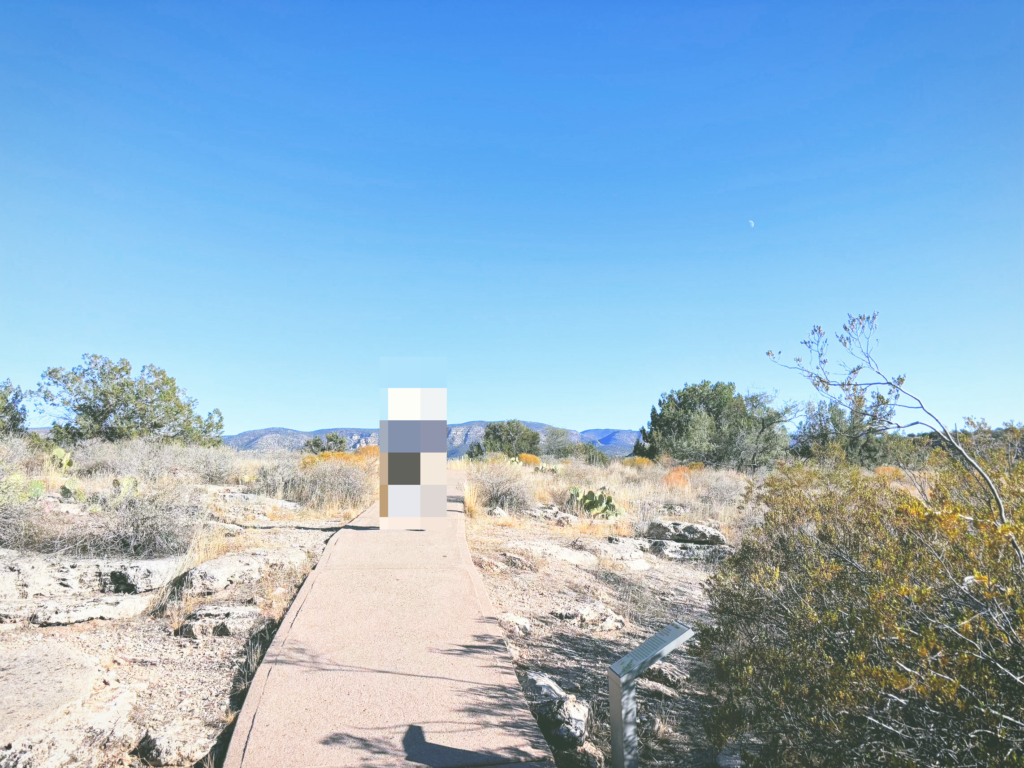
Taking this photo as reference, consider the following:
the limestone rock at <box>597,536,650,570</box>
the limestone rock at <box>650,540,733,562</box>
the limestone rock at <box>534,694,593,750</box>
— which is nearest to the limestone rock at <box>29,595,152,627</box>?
the limestone rock at <box>534,694,593,750</box>

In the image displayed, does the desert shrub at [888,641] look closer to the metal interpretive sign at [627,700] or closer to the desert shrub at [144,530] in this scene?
the metal interpretive sign at [627,700]

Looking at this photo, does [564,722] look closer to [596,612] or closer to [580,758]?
[580,758]

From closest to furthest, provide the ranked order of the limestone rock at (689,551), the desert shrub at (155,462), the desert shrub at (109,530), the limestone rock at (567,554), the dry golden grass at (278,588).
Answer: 1. the dry golden grass at (278,588)
2. the desert shrub at (109,530)
3. the limestone rock at (567,554)
4. the limestone rock at (689,551)
5. the desert shrub at (155,462)

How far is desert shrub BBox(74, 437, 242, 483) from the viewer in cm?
1287

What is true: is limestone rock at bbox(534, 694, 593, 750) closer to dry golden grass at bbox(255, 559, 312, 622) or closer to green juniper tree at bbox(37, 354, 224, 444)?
dry golden grass at bbox(255, 559, 312, 622)

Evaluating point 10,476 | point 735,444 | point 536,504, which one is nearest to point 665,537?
point 536,504

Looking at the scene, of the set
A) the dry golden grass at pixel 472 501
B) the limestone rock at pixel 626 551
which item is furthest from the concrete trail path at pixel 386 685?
the dry golden grass at pixel 472 501

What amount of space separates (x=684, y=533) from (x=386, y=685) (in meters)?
8.10

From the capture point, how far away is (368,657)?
4410 mm

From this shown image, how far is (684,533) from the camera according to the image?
1102 cm

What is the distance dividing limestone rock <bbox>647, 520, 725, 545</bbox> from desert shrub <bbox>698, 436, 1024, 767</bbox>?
6224mm

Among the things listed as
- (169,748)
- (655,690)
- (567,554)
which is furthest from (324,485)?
(169,748)

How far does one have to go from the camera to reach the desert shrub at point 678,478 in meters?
17.9

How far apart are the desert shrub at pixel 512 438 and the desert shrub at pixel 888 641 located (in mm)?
33671
